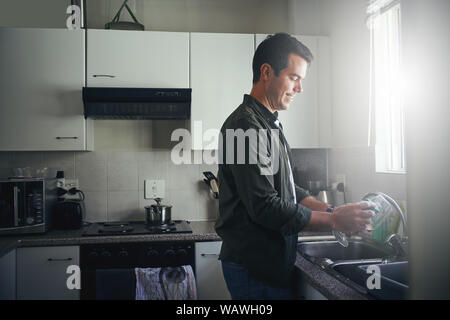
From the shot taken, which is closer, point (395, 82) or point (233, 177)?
point (233, 177)

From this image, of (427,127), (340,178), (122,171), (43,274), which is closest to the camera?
(427,127)

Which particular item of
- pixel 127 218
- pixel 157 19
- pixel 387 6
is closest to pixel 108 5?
pixel 157 19

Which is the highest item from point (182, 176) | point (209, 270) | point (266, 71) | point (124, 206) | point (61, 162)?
point (266, 71)

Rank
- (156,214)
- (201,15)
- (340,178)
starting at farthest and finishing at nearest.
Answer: (201,15) < (340,178) < (156,214)

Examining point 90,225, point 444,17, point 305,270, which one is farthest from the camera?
point 90,225

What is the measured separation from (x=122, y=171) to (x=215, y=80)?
0.93m

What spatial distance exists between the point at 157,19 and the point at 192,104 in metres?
0.84

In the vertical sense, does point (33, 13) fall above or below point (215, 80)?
above

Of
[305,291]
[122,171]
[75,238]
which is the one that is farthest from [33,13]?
[305,291]

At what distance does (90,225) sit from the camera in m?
2.77

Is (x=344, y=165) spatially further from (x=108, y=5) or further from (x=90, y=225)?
(x=108, y=5)

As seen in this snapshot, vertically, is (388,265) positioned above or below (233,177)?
below

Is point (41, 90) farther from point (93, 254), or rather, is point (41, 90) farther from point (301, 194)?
point (301, 194)

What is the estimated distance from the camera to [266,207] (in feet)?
4.03
